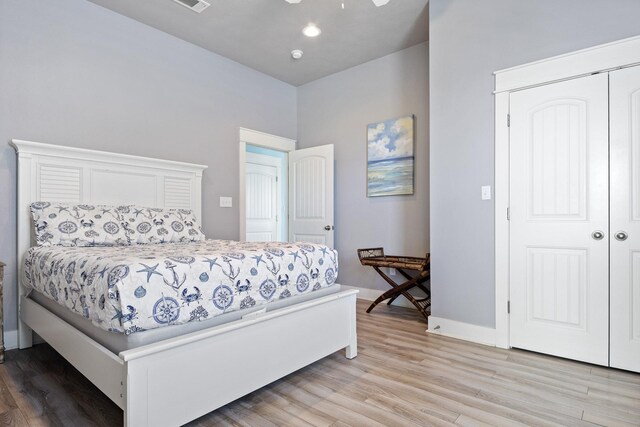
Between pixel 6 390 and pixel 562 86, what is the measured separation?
4.00 m

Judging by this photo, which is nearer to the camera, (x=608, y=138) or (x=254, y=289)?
(x=254, y=289)

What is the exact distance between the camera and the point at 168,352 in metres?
1.43

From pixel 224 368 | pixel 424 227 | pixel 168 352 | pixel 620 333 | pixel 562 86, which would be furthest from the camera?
pixel 424 227

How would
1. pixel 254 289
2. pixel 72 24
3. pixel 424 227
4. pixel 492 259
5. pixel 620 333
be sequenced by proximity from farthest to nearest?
pixel 424 227
pixel 72 24
pixel 492 259
pixel 620 333
pixel 254 289

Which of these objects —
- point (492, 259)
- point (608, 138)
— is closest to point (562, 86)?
point (608, 138)

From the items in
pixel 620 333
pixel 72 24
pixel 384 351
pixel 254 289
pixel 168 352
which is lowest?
pixel 384 351

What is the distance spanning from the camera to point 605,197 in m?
2.25

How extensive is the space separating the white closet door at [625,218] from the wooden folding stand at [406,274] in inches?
53.7

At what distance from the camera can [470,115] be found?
2793 mm

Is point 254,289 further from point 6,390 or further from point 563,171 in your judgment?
point 563,171

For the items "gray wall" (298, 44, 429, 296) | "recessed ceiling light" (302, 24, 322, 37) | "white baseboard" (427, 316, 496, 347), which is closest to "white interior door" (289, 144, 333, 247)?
"gray wall" (298, 44, 429, 296)

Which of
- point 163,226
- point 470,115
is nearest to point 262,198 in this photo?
point 163,226

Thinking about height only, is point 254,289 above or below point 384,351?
above

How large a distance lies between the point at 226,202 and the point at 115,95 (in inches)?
60.1
